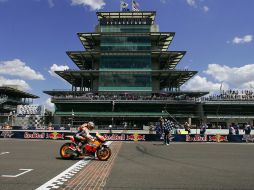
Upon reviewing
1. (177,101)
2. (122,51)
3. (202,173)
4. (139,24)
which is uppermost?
(139,24)

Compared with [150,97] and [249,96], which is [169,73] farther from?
[249,96]

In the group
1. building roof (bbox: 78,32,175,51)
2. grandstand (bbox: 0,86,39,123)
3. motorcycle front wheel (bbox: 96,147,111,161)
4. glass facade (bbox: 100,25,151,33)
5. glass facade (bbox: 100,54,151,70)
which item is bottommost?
motorcycle front wheel (bbox: 96,147,111,161)

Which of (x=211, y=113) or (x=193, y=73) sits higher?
(x=193, y=73)

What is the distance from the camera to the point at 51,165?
11820 mm

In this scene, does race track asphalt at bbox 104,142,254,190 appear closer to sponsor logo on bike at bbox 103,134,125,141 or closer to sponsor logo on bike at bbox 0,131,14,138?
sponsor logo on bike at bbox 103,134,125,141

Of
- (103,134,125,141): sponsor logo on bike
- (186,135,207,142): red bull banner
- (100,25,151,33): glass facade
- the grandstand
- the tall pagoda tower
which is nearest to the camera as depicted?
(103,134,125,141): sponsor logo on bike

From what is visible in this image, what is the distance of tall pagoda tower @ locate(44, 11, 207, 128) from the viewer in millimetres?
76375

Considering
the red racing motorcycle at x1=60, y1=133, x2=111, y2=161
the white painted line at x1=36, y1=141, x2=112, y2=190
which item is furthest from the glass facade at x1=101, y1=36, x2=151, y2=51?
the white painted line at x1=36, y1=141, x2=112, y2=190

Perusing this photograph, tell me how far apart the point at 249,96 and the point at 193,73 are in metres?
14.2

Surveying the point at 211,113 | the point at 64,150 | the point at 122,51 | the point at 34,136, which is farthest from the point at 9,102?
the point at 64,150

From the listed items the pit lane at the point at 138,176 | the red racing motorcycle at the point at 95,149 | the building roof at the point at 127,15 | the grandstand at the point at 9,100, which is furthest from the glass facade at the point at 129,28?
the pit lane at the point at 138,176

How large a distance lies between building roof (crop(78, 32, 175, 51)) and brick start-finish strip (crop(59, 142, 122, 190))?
230 ft

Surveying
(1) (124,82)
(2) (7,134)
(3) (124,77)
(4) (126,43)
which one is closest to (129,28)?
(4) (126,43)

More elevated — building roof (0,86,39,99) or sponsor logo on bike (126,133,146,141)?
building roof (0,86,39,99)
